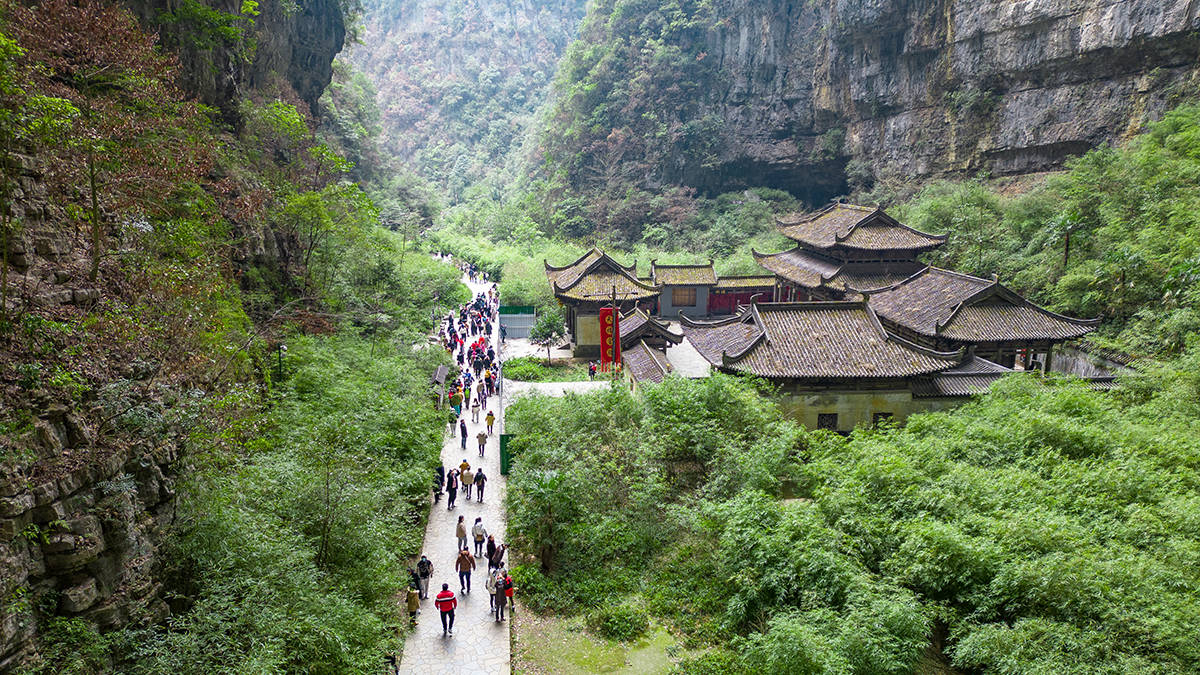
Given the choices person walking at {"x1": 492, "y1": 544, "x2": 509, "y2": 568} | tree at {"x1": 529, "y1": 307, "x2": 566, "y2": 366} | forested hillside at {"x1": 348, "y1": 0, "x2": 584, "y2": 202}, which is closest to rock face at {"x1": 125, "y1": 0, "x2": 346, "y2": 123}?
person walking at {"x1": 492, "y1": 544, "x2": 509, "y2": 568}

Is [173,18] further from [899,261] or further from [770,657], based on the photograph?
[899,261]

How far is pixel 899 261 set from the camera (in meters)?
33.0

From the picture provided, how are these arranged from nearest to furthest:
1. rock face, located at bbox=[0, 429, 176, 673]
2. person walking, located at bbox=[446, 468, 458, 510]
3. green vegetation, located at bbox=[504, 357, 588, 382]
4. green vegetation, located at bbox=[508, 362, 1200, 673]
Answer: rock face, located at bbox=[0, 429, 176, 673] < green vegetation, located at bbox=[508, 362, 1200, 673] < person walking, located at bbox=[446, 468, 458, 510] < green vegetation, located at bbox=[504, 357, 588, 382]

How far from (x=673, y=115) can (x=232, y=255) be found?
169 ft

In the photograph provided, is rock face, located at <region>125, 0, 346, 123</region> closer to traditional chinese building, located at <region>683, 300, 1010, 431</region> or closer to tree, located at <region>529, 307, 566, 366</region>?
tree, located at <region>529, 307, 566, 366</region>

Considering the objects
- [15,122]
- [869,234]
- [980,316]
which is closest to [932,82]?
[869,234]

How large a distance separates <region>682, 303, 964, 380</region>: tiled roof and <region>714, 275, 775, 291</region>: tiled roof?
2056cm

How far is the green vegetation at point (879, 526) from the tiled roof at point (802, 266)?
15.4 meters

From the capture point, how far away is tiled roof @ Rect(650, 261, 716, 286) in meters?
41.1

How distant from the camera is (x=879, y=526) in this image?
499 inches

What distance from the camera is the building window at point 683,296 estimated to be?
41531 millimetres

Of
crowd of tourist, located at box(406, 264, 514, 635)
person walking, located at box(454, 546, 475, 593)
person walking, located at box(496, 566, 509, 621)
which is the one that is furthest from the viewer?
person walking, located at box(454, 546, 475, 593)

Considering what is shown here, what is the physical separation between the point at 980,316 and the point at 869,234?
439 inches

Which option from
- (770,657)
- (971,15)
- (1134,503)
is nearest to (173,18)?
(770,657)
